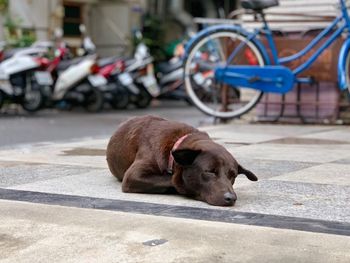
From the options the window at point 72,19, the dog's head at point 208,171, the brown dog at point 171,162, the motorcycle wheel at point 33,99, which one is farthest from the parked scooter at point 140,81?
the dog's head at point 208,171

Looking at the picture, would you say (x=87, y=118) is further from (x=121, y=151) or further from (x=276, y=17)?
(x=121, y=151)

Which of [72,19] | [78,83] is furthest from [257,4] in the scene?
[72,19]

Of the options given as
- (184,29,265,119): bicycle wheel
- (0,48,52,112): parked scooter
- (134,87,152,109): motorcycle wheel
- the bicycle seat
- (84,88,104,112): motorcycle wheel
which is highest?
the bicycle seat

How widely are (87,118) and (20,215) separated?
27.5 feet

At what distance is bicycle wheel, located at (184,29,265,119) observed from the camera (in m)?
8.64

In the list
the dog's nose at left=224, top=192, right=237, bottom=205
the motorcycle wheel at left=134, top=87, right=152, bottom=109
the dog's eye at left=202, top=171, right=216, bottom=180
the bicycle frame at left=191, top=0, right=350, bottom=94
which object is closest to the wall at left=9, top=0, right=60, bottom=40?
the motorcycle wheel at left=134, top=87, right=152, bottom=109

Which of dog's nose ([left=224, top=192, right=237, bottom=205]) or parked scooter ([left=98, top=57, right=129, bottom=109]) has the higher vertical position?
dog's nose ([left=224, top=192, right=237, bottom=205])

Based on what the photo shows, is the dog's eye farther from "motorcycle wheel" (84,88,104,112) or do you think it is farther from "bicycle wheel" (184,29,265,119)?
"motorcycle wheel" (84,88,104,112)

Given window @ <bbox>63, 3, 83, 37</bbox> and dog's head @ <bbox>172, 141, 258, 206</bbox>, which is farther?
window @ <bbox>63, 3, 83, 37</bbox>

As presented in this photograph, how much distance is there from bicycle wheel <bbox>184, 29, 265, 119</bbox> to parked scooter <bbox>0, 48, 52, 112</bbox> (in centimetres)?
367

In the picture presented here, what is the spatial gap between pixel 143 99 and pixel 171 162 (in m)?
11.2

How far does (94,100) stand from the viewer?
13.7 meters

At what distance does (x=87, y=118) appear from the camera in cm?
1191

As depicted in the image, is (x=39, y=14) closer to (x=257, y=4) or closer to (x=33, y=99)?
(x=33, y=99)
